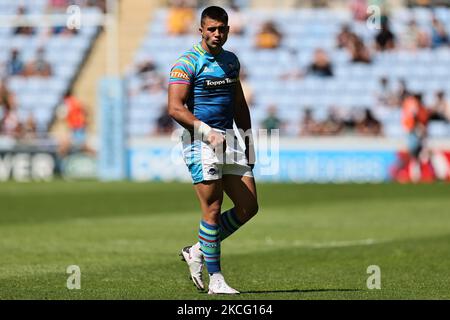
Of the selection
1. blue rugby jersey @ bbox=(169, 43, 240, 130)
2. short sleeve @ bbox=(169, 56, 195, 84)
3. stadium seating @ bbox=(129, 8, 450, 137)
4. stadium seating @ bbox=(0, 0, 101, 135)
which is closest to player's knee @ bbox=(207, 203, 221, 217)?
blue rugby jersey @ bbox=(169, 43, 240, 130)

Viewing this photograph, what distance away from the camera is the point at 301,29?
115 ft

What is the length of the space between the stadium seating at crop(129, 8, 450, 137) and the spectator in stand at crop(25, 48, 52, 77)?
2895 millimetres

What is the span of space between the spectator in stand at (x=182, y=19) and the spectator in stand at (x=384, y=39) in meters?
5.78

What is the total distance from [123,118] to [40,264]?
19.2 meters

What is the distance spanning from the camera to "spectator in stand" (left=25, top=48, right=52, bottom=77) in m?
35.7

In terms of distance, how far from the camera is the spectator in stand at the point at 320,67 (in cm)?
3356

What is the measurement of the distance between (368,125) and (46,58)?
36.9 ft

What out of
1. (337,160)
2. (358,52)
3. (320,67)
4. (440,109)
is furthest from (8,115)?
(440,109)

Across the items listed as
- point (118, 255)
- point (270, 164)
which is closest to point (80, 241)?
point (118, 255)

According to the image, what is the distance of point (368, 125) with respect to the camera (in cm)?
3062

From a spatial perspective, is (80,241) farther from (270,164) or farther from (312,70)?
(312,70)

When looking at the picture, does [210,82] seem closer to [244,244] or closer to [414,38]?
[244,244]

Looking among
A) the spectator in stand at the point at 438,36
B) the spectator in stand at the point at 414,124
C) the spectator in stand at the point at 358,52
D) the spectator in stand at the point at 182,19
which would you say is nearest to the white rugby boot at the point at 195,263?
the spectator in stand at the point at 414,124

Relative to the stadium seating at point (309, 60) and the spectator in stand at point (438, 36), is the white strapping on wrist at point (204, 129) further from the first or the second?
the spectator in stand at point (438, 36)
